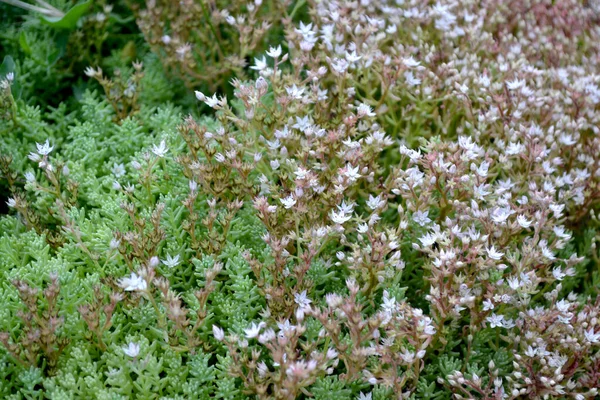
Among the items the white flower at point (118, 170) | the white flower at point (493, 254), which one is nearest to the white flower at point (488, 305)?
the white flower at point (493, 254)

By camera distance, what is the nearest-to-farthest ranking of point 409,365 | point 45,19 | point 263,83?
point 409,365, point 263,83, point 45,19

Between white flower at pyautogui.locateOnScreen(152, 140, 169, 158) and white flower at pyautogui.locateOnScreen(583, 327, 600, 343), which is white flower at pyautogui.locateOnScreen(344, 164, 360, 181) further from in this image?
white flower at pyautogui.locateOnScreen(583, 327, 600, 343)

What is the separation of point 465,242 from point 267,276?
63 cm

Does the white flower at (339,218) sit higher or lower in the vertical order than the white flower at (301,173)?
lower

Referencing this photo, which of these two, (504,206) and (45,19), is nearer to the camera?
(504,206)

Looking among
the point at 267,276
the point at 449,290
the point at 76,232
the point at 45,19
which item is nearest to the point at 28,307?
the point at 76,232

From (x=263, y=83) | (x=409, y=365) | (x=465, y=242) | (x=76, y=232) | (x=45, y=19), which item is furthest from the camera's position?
(x=45, y=19)

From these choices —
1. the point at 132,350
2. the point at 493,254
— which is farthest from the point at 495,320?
the point at 132,350

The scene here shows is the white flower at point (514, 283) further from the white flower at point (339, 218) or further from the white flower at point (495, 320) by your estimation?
the white flower at point (339, 218)

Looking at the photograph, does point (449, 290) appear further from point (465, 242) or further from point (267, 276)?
point (267, 276)

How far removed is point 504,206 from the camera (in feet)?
7.37

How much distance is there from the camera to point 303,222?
2.23 m

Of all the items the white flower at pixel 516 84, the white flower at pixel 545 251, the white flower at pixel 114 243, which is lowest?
the white flower at pixel 114 243

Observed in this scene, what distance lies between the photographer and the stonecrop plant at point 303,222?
1923mm
